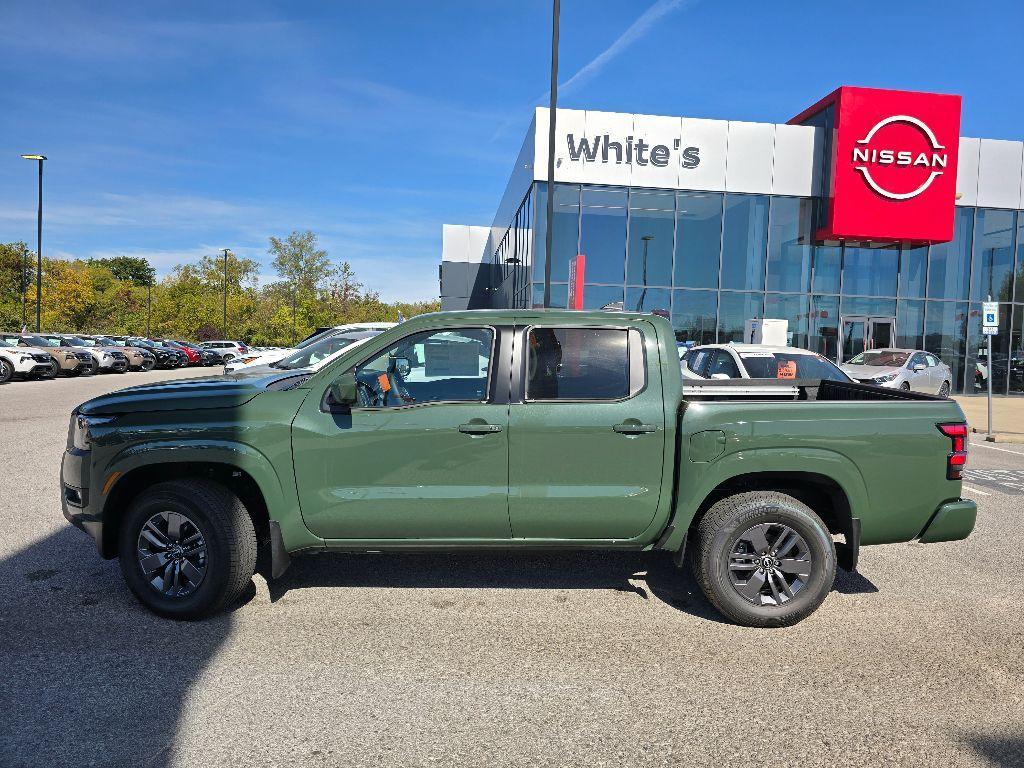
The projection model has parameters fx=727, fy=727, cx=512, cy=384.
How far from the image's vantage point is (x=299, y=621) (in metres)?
4.18

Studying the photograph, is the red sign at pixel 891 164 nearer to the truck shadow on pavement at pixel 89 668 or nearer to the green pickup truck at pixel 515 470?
the green pickup truck at pixel 515 470

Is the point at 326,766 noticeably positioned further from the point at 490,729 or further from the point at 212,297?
the point at 212,297

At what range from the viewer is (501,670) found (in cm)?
361

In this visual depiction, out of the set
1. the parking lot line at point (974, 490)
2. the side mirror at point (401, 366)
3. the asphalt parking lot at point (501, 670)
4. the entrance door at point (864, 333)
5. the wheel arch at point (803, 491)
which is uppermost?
the entrance door at point (864, 333)

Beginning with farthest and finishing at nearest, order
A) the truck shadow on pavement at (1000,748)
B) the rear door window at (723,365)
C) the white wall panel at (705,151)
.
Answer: the white wall panel at (705,151), the rear door window at (723,365), the truck shadow on pavement at (1000,748)

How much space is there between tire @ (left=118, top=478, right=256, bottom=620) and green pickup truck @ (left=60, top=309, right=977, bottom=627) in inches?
0.4

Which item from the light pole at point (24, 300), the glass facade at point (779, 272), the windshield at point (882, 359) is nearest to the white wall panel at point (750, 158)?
the glass facade at point (779, 272)

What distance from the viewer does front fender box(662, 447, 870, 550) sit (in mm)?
4086

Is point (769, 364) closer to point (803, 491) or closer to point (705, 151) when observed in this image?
point (803, 491)

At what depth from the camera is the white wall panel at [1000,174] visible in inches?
961

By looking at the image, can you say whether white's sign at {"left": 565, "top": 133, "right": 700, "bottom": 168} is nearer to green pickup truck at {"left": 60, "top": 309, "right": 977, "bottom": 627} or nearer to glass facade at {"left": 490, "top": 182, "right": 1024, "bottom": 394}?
glass facade at {"left": 490, "top": 182, "right": 1024, "bottom": 394}

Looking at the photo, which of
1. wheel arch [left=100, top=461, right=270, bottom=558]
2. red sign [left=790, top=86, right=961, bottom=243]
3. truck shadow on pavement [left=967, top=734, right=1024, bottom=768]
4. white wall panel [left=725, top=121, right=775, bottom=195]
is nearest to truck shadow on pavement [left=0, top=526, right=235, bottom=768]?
wheel arch [left=100, top=461, right=270, bottom=558]

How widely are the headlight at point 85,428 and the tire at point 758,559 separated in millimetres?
3491

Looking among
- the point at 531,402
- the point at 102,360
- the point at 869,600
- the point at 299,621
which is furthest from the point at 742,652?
the point at 102,360
